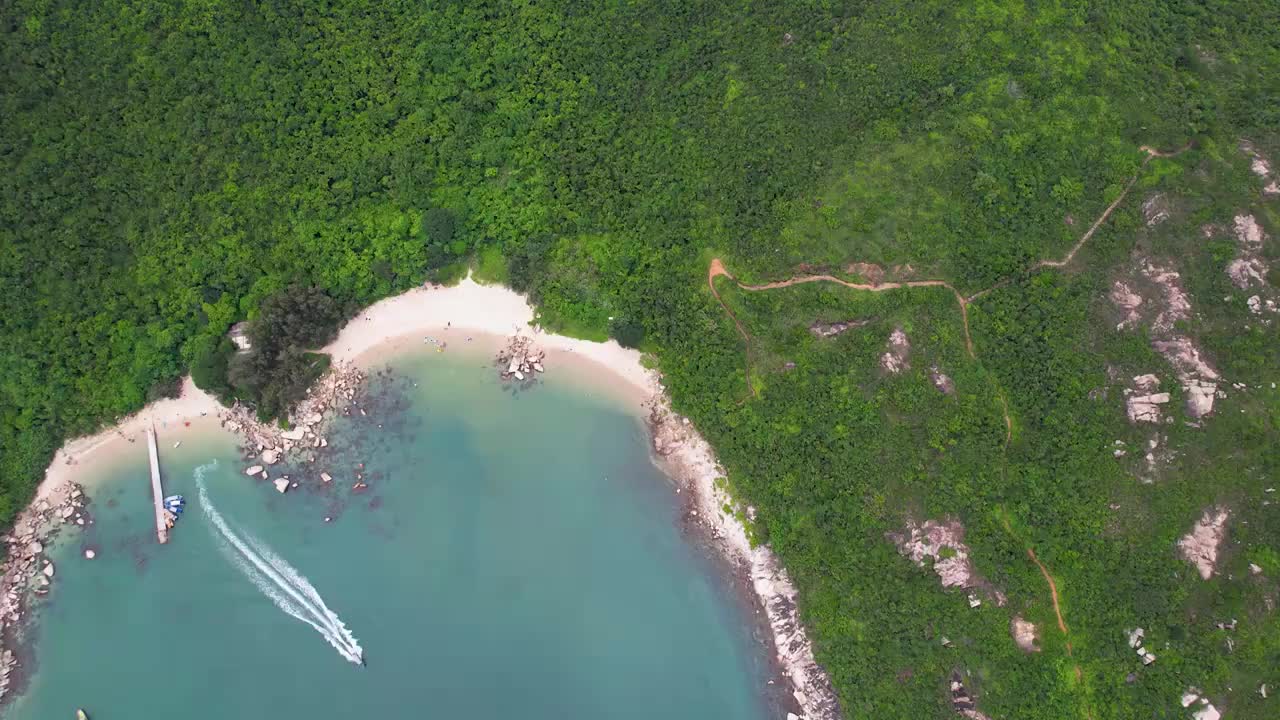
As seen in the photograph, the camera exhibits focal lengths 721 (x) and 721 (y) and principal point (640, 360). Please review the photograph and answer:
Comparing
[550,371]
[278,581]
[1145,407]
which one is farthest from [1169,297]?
[278,581]

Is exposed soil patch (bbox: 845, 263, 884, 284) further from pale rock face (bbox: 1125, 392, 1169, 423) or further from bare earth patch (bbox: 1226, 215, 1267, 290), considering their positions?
bare earth patch (bbox: 1226, 215, 1267, 290)

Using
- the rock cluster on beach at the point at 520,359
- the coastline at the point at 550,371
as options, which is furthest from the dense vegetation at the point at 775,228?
the rock cluster on beach at the point at 520,359

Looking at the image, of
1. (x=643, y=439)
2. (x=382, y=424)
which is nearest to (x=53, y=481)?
(x=382, y=424)

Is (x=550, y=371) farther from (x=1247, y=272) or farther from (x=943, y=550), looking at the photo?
(x=1247, y=272)

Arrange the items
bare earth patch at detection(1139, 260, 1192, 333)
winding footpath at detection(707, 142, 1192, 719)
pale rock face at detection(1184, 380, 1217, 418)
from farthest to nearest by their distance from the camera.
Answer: winding footpath at detection(707, 142, 1192, 719)
bare earth patch at detection(1139, 260, 1192, 333)
pale rock face at detection(1184, 380, 1217, 418)

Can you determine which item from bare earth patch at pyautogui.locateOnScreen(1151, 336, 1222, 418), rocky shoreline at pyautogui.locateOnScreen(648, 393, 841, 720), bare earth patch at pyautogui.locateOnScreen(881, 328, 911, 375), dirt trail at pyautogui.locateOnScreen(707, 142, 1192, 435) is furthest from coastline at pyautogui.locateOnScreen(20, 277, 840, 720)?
bare earth patch at pyautogui.locateOnScreen(1151, 336, 1222, 418)

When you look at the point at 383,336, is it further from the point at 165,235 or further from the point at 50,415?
the point at 50,415
